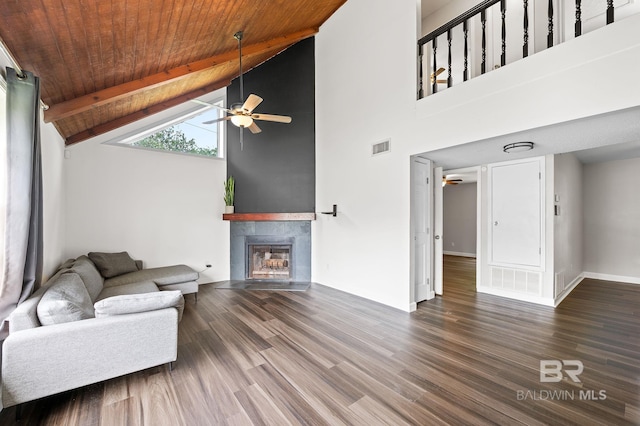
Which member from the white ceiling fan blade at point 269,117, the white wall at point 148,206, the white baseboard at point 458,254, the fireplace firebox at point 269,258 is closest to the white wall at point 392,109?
the fireplace firebox at point 269,258

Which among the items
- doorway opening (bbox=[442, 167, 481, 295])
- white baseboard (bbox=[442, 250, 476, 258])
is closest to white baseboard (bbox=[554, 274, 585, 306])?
doorway opening (bbox=[442, 167, 481, 295])

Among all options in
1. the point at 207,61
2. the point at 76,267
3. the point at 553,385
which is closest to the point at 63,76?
the point at 207,61

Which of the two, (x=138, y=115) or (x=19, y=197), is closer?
(x=19, y=197)

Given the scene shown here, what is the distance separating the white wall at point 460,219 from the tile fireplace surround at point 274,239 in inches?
226

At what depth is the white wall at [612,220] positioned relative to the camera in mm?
5078

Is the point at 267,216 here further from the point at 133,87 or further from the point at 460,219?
the point at 460,219

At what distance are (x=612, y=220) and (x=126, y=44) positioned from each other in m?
8.47

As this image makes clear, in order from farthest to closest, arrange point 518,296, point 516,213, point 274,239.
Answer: point 274,239 < point 516,213 < point 518,296

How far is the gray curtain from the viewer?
1876 mm

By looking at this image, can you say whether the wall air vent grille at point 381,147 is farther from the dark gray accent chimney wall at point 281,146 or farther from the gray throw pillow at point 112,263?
the gray throw pillow at point 112,263

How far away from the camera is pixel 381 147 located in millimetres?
3961

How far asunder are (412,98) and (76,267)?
469cm

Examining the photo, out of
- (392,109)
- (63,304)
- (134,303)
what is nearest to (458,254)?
(392,109)

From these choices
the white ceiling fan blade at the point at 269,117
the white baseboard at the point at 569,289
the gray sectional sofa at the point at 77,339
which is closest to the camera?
the gray sectional sofa at the point at 77,339
